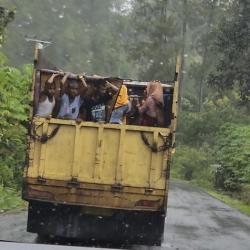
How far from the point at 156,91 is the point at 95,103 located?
3.40ft

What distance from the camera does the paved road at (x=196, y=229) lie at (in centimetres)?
996

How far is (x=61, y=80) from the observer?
9.45 meters

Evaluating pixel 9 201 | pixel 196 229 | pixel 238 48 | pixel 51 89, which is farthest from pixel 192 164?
pixel 51 89

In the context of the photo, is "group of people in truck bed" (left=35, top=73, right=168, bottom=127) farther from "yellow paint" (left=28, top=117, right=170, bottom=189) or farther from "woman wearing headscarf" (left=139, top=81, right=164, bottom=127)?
"yellow paint" (left=28, top=117, right=170, bottom=189)

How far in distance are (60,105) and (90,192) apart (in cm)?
161

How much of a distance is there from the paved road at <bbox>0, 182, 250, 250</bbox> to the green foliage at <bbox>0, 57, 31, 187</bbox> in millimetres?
4074

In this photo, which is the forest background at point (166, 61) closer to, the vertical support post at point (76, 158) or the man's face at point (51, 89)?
the man's face at point (51, 89)

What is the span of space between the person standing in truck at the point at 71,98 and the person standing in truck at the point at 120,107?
0.60m

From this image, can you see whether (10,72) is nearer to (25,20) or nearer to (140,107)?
(140,107)

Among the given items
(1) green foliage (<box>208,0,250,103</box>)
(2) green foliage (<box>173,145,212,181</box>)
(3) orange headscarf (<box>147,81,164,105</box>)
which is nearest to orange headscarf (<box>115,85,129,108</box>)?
(3) orange headscarf (<box>147,81,164,105</box>)

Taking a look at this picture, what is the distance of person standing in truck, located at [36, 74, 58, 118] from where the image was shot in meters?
9.23

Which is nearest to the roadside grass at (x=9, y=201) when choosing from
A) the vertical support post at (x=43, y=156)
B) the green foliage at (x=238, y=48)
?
the vertical support post at (x=43, y=156)

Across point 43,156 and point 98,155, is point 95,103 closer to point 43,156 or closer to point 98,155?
point 98,155

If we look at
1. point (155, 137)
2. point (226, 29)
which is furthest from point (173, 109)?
point (226, 29)
